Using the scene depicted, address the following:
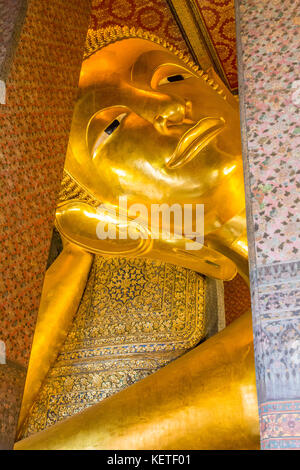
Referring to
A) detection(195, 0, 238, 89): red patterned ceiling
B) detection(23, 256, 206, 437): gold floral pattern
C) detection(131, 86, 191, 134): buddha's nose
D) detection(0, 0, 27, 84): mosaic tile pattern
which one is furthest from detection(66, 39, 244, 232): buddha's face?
detection(0, 0, 27, 84): mosaic tile pattern

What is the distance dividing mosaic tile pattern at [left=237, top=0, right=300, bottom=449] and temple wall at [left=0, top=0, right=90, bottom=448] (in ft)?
1.73

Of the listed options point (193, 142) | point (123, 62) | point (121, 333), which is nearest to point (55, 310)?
point (121, 333)

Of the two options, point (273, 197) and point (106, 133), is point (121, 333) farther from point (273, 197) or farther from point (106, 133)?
point (273, 197)

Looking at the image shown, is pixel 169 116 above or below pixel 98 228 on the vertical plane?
above

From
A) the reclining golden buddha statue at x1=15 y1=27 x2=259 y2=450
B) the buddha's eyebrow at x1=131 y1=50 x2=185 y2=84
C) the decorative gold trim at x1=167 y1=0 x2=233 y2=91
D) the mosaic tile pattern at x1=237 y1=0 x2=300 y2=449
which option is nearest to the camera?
the mosaic tile pattern at x1=237 y1=0 x2=300 y2=449

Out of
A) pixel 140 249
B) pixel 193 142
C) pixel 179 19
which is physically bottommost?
pixel 140 249

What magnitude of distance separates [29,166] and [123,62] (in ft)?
3.64

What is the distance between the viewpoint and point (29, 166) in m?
1.47

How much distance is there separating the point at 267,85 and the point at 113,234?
1.30 meters

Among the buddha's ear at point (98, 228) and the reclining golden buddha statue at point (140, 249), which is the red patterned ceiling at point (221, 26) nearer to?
the reclining golden buddha statue at point (140, 249)

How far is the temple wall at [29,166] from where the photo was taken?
1316 mm

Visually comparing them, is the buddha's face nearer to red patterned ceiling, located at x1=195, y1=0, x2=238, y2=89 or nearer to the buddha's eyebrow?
the buddha's eyebrow

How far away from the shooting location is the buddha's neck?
7.95ft

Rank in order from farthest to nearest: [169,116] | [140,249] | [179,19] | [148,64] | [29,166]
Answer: [179,19] < [140,249] < [148,64] < [169,116] < [29,166]
